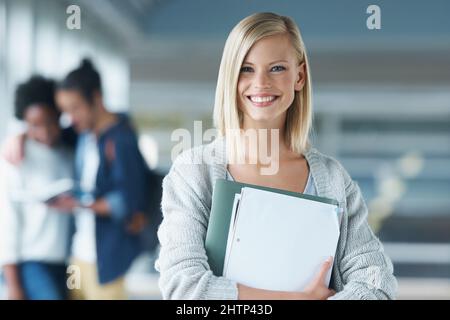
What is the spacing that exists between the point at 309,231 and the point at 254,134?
13cm

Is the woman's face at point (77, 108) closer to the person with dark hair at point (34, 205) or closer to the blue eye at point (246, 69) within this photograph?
the person with dark hair at point (34, 205)

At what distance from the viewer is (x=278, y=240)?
0.66 metres

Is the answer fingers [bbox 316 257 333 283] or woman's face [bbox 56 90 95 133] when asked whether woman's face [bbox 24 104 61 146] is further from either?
fingers [bbox 316 257 333 283]

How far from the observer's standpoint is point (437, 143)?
279 cm

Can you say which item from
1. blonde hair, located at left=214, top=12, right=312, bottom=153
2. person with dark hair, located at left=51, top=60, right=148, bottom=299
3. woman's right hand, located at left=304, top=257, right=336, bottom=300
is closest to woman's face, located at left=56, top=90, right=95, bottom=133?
person with dark hair, located at left=51, top=60, right=148, bottom=299

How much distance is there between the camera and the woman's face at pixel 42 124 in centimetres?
188

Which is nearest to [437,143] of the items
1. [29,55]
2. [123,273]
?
[123,273]

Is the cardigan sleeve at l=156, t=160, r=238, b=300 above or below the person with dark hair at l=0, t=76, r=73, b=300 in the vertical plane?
above

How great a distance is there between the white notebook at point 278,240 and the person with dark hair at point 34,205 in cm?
115

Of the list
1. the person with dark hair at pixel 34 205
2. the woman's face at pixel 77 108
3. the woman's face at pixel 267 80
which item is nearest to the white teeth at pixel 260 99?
the woman's face at pixel 267 80

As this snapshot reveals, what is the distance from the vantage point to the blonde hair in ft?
2.25

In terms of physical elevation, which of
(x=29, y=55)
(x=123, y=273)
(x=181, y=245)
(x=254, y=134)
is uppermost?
(x=29, y=55)

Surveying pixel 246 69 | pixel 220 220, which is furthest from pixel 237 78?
pixel 220 220
